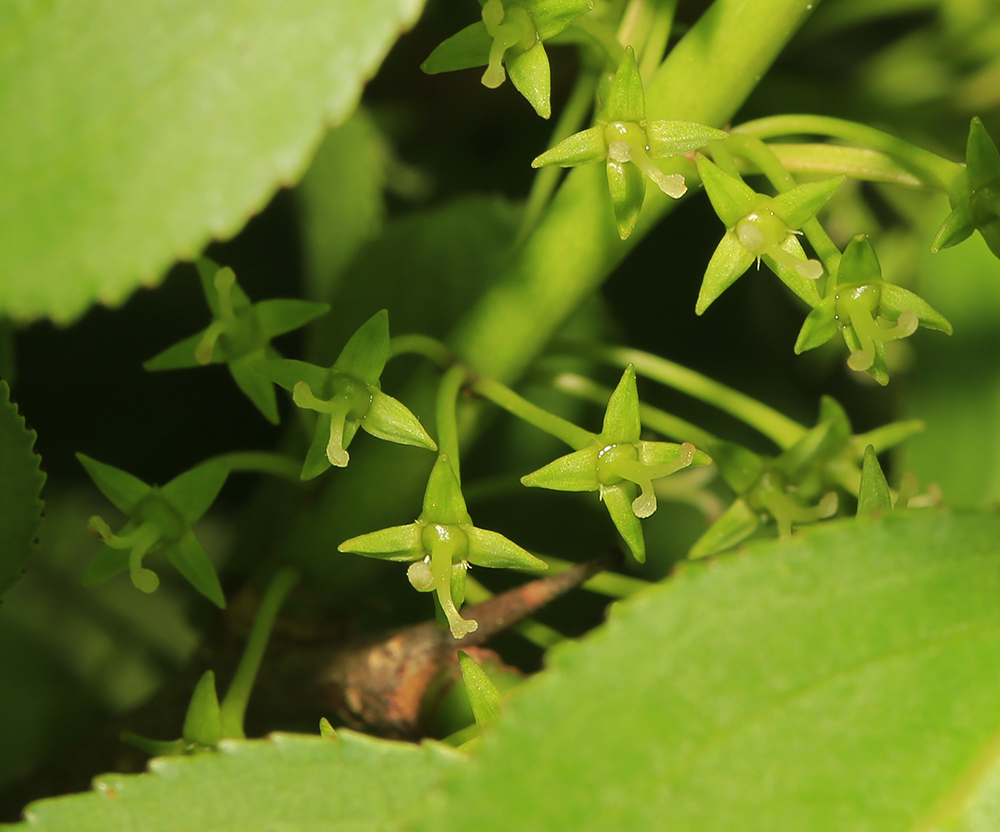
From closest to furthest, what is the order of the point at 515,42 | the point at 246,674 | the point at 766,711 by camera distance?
the point at 766,711, the point at 515,42, the point at 246,674

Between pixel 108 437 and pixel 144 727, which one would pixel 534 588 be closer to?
pixel 144 727

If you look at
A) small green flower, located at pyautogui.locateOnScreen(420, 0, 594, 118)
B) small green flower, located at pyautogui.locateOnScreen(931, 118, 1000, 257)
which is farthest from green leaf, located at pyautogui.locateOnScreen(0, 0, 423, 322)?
small green flower, located at pyautogui.locateOnScreen(931, 118, 1000, 257)

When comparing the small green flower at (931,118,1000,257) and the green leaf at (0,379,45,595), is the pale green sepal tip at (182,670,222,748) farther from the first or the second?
the small green flower at (931,118,1000,257)

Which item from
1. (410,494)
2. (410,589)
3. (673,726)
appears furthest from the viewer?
(410,589)

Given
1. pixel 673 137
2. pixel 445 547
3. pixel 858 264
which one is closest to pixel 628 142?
pixel 673 137

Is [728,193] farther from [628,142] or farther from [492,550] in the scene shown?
[492,550]

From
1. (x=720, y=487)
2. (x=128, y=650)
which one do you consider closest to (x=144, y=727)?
(x=128, y=650)

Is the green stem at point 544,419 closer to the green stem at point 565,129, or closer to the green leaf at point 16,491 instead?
the green stem at point 565,129
